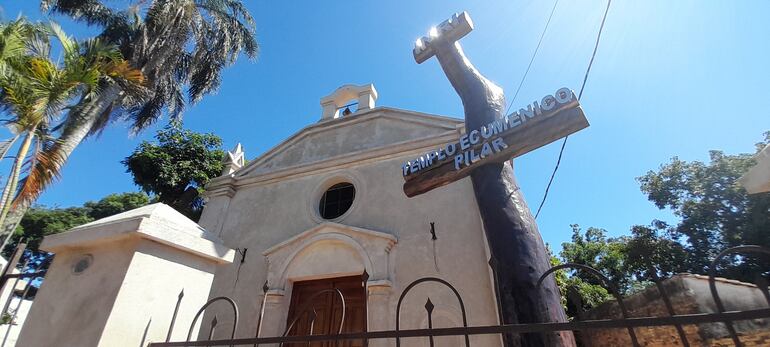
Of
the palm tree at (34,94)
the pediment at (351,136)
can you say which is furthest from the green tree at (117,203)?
the palm tree at (34,94)

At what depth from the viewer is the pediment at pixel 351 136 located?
7840 millimetres

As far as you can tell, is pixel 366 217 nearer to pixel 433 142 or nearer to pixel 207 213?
pixel 433 142

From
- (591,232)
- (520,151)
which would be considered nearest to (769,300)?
(520,151)

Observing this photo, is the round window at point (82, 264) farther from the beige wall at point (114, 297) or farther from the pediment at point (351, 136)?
the pediment at point (351, 136)

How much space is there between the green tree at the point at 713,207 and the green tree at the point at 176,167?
23.7 metres

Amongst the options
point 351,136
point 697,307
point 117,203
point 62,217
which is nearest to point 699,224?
point 697,307

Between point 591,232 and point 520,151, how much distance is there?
29450 millimetres

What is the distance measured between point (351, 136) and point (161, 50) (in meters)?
8.10

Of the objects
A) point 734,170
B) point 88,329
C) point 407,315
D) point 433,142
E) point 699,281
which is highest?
point 734,170

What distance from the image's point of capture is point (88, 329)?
88.7 inches

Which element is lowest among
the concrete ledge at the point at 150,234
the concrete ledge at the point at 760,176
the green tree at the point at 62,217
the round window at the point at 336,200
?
the concrete ledge at the point at 150,234

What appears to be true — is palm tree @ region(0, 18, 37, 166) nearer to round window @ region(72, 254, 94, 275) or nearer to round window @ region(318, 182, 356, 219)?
round window @ region(72, 254, 94, 275)

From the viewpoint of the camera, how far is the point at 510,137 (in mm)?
3154

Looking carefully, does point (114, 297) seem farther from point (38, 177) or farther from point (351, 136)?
point (351, 136)
